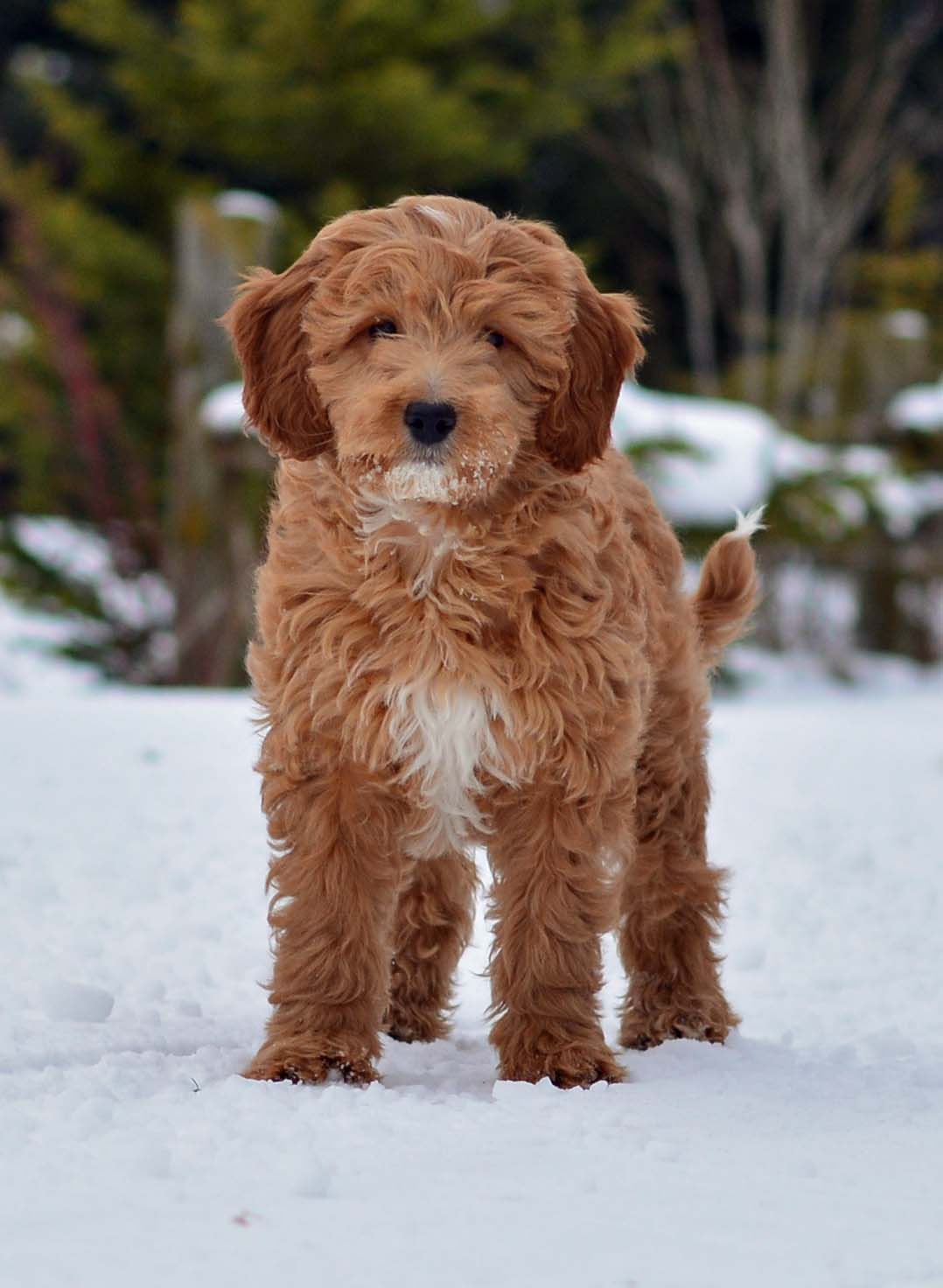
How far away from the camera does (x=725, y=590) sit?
4.95 m

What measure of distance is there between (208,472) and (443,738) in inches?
311

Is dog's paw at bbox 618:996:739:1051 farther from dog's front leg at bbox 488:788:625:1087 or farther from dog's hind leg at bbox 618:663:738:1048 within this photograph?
dog's front leg at bbox 488:788:625:1087

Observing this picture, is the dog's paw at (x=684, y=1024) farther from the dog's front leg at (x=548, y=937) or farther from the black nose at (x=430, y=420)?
the black nose at (x=430, y=420)

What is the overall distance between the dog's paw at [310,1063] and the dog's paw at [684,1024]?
0.96 m

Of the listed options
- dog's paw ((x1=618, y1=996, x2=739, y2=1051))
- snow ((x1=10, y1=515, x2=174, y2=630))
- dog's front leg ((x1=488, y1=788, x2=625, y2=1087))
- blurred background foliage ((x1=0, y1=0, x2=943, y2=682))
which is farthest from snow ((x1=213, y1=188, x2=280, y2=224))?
dog's front leg ((x1=488, y1=788, x2=625, y2=1087))

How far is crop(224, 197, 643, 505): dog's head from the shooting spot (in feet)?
11.6

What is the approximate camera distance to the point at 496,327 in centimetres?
369

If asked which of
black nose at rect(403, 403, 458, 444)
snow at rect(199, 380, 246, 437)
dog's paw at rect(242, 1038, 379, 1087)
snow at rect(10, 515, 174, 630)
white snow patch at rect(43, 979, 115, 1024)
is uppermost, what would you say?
black nose at rect(403, 403, 458, 444)

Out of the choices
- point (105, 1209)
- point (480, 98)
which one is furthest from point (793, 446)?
point (105, 1209)

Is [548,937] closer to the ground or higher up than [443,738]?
closer to the ground

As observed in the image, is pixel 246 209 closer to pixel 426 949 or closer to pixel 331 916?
pixel 426 949

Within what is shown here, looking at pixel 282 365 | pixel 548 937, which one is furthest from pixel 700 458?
pixel 548 937

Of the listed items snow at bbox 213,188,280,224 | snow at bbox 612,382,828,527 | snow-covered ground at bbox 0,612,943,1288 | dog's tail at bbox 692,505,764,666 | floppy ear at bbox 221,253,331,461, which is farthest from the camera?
snow at bbox 612,382,828,527

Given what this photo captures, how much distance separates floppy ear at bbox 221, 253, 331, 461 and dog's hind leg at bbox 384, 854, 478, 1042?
3.94 feet
